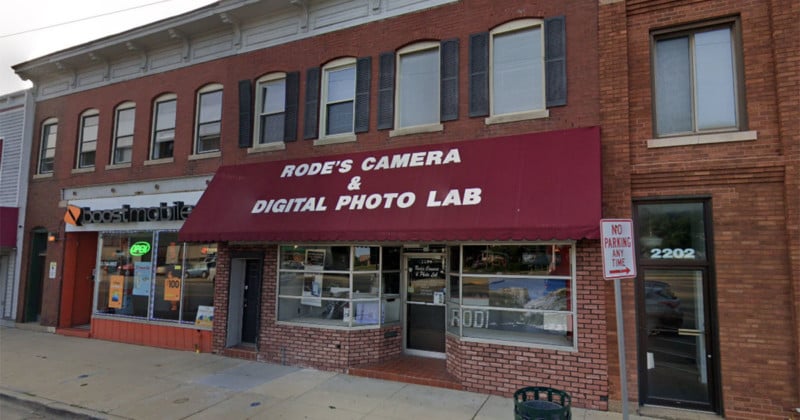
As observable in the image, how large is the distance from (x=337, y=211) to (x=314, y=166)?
5.07 feet

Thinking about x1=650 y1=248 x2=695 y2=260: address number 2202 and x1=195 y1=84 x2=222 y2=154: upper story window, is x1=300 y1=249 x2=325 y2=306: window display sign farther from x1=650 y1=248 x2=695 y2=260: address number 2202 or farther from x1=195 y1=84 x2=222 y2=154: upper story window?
x1=650 y1=248 x2=695 y2=260: address number 2202

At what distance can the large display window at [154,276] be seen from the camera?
11469mm

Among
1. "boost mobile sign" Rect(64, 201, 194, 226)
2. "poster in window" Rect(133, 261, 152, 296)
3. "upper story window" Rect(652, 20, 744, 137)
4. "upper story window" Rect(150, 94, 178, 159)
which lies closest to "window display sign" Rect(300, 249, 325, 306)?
"boost mobile sign" Rect(64, 201, 194, 226)

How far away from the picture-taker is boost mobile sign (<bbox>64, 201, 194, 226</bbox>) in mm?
11469

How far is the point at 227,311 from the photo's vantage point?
10.6 meters

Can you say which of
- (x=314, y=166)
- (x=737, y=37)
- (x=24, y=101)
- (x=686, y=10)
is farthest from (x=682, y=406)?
(x=24, y=101)

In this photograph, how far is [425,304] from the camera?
9648 millimetres

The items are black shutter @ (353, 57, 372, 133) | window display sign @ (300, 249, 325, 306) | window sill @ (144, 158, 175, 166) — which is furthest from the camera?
window sill @ (144, 158, 175, 166)

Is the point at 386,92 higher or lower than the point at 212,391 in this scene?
higher

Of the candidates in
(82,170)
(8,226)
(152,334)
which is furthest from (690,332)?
(8,226)

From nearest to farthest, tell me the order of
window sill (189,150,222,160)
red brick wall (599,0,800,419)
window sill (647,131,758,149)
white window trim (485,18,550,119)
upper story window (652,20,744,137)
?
red brick wall (599,0,800,419), window sill (647,131,758,149), upper story window (652,20,744,137), white window trim (485,18,550,119), window sill (189,150,222,160)

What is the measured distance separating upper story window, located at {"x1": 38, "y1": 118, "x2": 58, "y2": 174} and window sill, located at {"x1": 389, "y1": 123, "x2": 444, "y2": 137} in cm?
1234

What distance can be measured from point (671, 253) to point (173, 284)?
447 inches

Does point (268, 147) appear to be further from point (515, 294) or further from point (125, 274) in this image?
point (515, 294)
